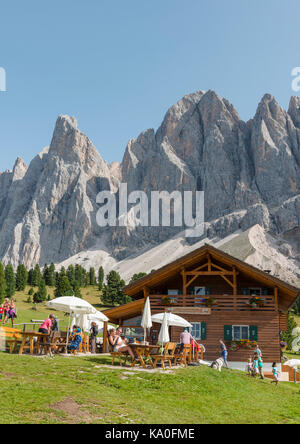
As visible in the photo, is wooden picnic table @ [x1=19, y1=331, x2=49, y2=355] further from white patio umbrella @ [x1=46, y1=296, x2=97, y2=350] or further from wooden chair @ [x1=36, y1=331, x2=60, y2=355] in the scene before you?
white patio umbrella @ [x1=46, y1=296, x2=97, y2=350]

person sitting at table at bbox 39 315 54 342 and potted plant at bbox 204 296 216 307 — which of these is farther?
potted plant at bbox 204 296 216 307

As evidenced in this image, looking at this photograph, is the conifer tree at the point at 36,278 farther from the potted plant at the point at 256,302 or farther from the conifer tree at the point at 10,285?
the potted plant at the point at 256,302

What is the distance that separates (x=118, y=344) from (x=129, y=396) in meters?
5.97

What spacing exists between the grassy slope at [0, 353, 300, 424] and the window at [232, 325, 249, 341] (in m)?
9.79

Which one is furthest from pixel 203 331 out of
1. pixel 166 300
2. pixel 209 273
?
pixel 209 273

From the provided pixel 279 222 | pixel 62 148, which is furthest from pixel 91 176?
pixel 279 222

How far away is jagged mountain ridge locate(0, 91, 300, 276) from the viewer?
534ft

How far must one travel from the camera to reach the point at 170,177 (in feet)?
580

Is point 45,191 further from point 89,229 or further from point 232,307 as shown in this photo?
point 232,307

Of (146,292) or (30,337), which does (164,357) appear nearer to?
(30,337)

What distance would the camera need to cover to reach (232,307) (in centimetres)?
2717

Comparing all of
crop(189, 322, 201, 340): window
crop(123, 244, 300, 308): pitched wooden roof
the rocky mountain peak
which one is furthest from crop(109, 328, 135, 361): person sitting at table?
the rocky mountain peak

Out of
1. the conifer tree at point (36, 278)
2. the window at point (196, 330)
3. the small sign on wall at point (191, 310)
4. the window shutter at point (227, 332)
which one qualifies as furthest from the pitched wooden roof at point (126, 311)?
the conifer tree at point (36, 278)

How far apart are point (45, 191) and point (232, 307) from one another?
537 ft
